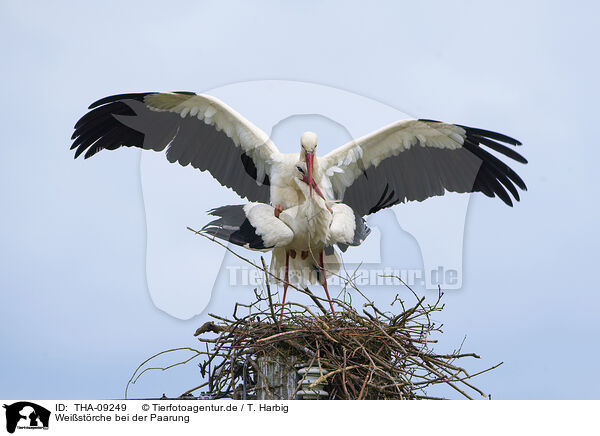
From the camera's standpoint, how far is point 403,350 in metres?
3.36

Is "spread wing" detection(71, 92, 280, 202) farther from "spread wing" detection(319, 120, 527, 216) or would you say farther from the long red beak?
"spread wing" detection(319, 120, 527, 216)
